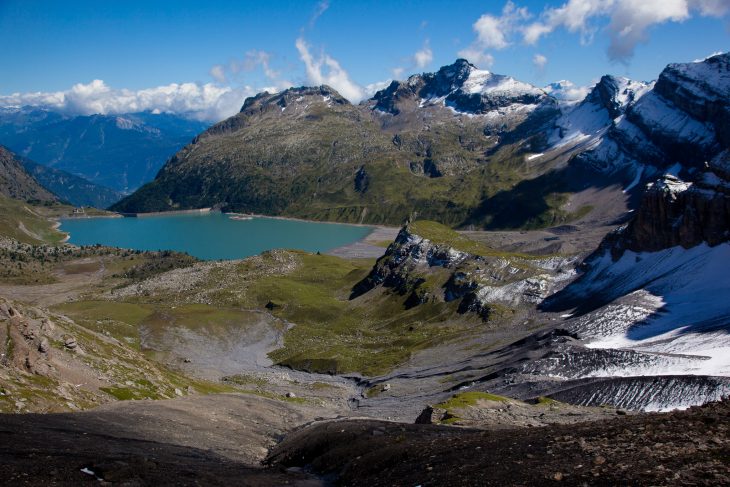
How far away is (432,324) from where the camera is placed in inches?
6191

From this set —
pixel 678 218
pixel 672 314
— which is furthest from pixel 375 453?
pixel 678 218

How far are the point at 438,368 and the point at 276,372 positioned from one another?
38.1m

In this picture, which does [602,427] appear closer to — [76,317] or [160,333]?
[160,333]

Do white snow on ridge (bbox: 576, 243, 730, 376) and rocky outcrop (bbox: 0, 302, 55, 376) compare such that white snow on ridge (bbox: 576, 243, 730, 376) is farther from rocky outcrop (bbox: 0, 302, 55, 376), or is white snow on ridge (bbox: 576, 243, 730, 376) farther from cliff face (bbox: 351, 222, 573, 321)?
rocky outcrop (bbox: 0, 302, 55, 376)

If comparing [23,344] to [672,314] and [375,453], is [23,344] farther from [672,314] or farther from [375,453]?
[672,314]

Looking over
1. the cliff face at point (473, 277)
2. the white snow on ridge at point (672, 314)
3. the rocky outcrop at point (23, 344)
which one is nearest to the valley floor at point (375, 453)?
the rocky outcrop at point (23, 344)

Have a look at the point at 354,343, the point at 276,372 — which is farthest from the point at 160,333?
the point at 354,343

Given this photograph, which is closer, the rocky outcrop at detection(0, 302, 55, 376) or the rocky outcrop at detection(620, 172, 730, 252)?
the rocky outcrop at detection(0, 302, 55, 376)

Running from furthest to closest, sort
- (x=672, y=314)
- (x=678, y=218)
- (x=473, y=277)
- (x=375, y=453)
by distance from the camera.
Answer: (x=473, y=277)
(x=678, y=218)
(x=672, y=314)
(x=375, y=453)

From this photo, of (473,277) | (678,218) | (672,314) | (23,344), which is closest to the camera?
(23,344)

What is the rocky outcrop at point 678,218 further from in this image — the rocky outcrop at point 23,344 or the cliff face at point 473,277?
the rocky outcrop at point 23,344

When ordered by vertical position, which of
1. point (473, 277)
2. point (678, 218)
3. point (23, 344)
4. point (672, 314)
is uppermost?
point (678, 218)

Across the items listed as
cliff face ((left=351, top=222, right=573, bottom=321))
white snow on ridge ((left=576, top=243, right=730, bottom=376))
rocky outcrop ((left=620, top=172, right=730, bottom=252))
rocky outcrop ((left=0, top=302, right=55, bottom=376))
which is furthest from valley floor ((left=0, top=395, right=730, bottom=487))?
cliff face ((left=351, top=222, right=573, bottom=321))

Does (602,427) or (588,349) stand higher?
(602,427)
